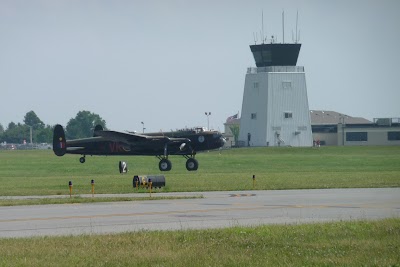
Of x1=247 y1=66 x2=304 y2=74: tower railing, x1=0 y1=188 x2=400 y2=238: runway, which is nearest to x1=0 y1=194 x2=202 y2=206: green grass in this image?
x1=0 y1=188 x2=400 y2=238: runway

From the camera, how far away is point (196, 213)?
102ft

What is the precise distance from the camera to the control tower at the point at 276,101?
149 metres

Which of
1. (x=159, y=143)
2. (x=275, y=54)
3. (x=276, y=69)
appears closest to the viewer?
(x=159, y=143)

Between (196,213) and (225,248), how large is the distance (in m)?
9.56

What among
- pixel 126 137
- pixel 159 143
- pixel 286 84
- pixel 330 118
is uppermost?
pixel 286 84

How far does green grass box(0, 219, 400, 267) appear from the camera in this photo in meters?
19.9

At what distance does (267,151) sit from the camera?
122000 millimetres

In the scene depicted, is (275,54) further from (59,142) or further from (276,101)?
(59,142)

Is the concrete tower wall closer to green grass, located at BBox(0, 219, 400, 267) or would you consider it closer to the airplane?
the airplane

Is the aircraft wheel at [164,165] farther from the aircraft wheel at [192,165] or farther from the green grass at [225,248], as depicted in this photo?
the green grass at [225,248]

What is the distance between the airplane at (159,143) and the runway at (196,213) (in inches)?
1093

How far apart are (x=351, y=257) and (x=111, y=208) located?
1444 cm

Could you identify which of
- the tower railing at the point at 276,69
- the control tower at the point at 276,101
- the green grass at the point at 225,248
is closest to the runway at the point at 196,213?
the green grass at the point at 225,248

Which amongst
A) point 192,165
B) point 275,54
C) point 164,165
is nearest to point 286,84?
point 275,54
